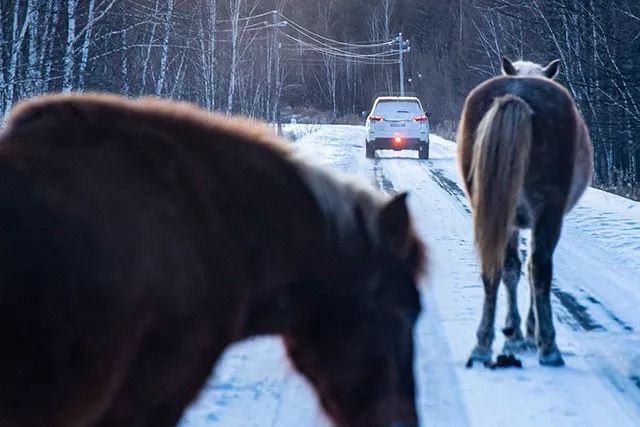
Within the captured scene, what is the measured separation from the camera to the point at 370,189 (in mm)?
3119

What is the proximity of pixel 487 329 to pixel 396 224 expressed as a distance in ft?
11.3

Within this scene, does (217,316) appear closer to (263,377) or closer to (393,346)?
(393,346)

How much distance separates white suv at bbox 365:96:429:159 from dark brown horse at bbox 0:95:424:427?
78.9 feet

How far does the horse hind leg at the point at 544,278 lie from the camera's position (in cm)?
621

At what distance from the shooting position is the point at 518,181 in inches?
240

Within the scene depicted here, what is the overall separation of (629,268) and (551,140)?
374 cm

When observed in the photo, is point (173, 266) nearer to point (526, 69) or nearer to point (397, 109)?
point (526, 69)

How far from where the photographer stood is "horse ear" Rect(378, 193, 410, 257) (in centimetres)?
291

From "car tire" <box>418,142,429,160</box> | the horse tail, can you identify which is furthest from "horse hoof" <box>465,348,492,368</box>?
"car tire" <box>418,142,429,160</box>

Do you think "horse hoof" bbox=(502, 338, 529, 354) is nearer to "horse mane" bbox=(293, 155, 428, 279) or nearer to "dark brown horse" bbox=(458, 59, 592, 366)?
"dark brown horse" bbox=(458, 59, 592, 366)

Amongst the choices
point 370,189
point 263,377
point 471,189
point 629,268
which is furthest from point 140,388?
point 629,268

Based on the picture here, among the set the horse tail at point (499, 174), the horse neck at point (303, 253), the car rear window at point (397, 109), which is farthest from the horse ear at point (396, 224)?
the car rear window at point (397, 109)

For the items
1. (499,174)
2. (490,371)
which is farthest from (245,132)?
(490,371)

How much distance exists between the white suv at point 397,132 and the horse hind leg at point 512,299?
66.5 ft
